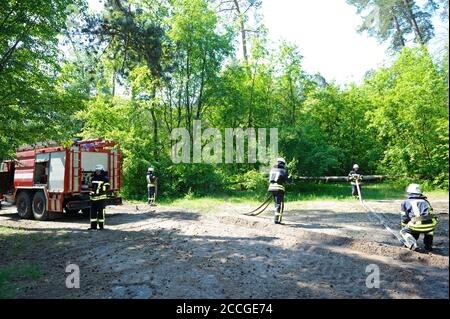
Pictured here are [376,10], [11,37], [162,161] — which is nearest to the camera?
[11,37]

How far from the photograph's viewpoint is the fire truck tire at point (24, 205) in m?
11.9

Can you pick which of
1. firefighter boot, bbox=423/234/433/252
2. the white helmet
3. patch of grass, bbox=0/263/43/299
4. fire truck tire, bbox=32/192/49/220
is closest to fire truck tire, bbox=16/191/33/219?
fire truck tire, bbox=32/192/49/220

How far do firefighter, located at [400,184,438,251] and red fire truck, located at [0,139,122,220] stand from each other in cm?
920

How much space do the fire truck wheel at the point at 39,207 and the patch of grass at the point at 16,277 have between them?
18.5 feet

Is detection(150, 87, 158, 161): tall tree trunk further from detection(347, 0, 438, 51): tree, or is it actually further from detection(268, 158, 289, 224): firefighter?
detection(347, 0, 438, 51): tree

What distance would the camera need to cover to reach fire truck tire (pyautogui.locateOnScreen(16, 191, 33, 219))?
11.9m

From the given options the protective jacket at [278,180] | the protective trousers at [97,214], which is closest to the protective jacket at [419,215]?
the protective jacket at [278,180]

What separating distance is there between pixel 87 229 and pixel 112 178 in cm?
315

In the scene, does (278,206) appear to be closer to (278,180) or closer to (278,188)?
(278,188)

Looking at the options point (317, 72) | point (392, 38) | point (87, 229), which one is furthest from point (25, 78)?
point (392, 38)

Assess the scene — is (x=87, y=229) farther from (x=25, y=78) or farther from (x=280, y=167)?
(x=280, y=167)

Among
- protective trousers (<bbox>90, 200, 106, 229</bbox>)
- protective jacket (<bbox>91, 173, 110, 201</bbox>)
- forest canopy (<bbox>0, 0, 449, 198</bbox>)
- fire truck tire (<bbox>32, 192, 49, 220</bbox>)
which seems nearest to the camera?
protective jacket (<bbox>91, 173, 110, 201</bbox>)

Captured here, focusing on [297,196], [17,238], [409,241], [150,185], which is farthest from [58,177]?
[297,196]
